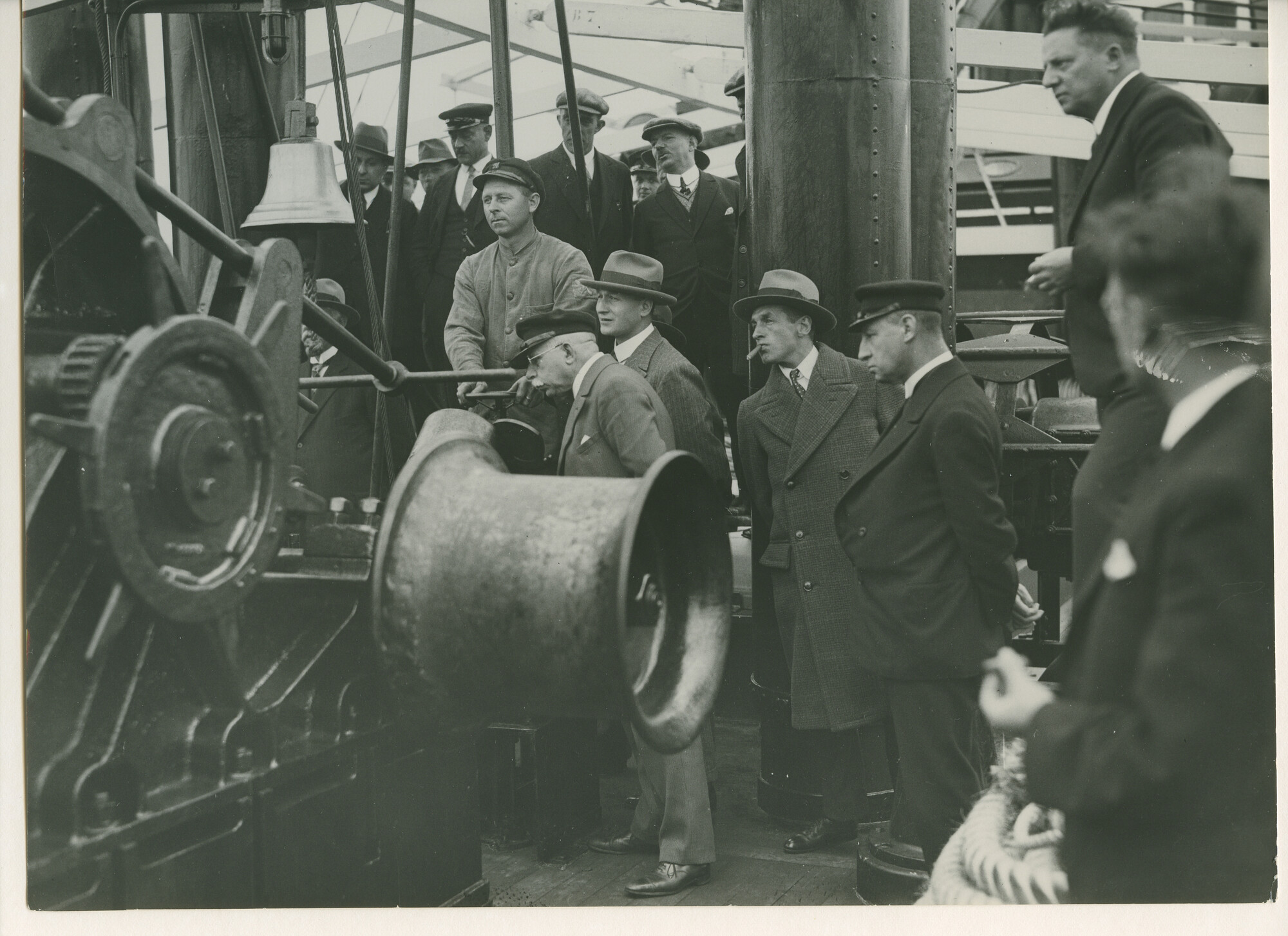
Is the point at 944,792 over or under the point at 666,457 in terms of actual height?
under

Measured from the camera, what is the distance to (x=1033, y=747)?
8.59ft

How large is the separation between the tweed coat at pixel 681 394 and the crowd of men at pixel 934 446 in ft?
0.03

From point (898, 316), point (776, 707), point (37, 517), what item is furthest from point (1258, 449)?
point (37, 517)

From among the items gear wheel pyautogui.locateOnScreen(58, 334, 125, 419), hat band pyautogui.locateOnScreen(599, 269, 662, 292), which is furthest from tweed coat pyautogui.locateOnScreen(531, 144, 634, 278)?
gear wheel pyautogui.locateOnScreen(58, 334, 125, 419)

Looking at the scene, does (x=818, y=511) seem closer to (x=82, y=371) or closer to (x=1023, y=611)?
(x=1023, y=611)

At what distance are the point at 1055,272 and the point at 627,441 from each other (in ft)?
4.36

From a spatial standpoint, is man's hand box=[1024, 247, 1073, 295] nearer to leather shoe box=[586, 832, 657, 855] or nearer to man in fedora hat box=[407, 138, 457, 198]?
leather shoe box=[586, 832, 657, 855]

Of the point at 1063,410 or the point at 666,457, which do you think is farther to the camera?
the point at 1063,410

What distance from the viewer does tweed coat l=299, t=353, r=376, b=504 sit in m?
4.20

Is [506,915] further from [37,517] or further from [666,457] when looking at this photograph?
[37,517]

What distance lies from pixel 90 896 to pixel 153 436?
103 cm

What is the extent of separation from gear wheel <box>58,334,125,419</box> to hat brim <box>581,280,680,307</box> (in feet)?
6.04

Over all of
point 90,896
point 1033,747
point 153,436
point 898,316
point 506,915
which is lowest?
point 506,915

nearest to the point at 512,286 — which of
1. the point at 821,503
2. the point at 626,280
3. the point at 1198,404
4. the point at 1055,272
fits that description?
the point at 626,280
